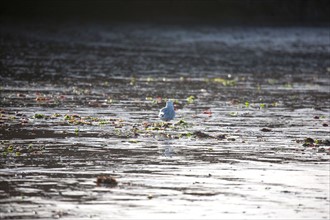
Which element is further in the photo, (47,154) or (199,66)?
(199,66)

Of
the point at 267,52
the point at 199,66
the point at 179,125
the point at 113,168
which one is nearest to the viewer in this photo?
the point at 113,168

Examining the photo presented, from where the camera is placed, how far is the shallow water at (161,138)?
1334 centimetres

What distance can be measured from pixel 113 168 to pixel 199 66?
27784 mm

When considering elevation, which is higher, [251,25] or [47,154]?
[251,25]

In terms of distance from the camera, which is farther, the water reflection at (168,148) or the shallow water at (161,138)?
the water reflection at (168,148)

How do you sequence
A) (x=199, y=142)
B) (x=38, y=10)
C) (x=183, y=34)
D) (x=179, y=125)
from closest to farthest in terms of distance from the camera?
1. (x=199, y=142)
2. (x=179, y=125)
3. (x=183, y=34)
4. (x=38, y=10)

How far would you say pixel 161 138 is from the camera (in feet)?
64.7

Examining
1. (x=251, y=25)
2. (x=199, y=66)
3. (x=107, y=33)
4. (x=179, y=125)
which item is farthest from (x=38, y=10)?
(x=179, y=125)

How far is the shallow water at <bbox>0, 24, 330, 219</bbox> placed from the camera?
1334 cm

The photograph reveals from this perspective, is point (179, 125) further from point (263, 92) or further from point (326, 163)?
point (263, 92)

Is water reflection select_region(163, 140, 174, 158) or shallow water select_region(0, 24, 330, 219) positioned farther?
water reflection select_region(163, 140, 174, 158)

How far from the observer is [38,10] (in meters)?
71.4

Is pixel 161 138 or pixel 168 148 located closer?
pixel 168 148

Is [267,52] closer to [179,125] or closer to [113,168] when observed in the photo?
[179,125]
